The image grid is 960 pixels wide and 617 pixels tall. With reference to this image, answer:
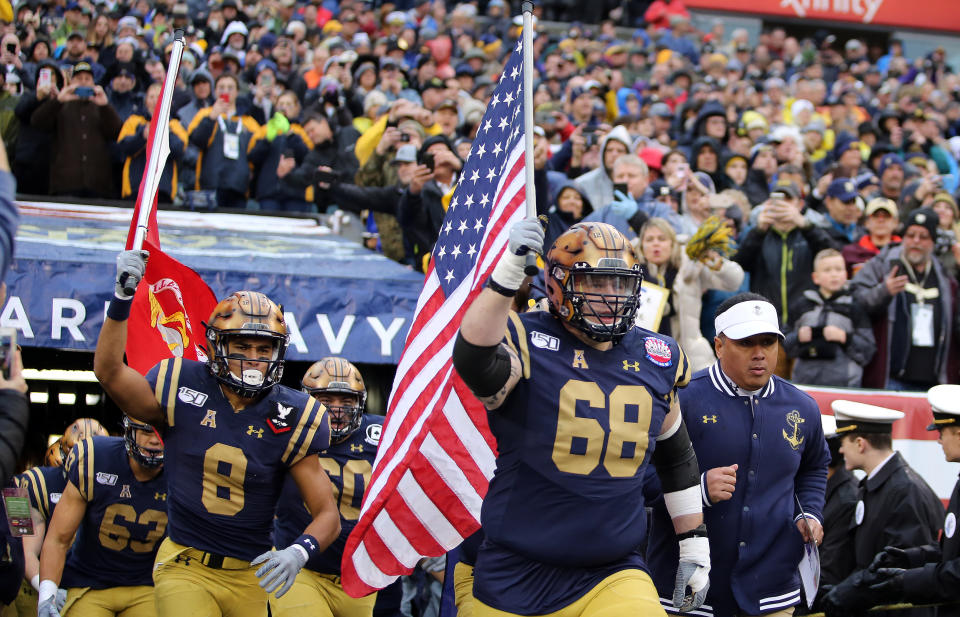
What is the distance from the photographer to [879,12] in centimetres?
2852

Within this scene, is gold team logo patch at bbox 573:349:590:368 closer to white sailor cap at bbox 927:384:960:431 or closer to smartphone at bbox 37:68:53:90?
white sailor cap at bbox 927:384:960:431

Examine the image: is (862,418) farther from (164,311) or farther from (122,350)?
(122,350)

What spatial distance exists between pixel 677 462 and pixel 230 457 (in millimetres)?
2044

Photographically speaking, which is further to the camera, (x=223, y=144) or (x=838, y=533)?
(x=223, y=144)

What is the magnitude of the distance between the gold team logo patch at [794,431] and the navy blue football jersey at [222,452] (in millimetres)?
2179

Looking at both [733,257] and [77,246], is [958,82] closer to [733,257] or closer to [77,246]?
[733,257]

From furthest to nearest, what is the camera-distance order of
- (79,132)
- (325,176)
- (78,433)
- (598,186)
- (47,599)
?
(79,132)
(598,186)
(325,176)
(78,433)
(47,599)

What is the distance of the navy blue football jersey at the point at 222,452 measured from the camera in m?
5.54

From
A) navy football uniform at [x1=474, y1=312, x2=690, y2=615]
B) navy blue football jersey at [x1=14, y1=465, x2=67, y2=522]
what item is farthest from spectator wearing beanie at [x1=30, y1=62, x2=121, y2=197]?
navy football uniform at [x1=474, y1=312, x2=690, y2=615]

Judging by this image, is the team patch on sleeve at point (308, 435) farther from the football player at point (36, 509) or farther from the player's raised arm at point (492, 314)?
the football player at point (36, 509)

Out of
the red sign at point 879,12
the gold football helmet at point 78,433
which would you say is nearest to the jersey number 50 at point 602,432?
the gold football helmet at point 78,433

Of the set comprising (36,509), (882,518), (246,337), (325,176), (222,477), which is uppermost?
(325,176)

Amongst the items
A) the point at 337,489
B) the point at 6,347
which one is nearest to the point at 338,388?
the point at 337,489

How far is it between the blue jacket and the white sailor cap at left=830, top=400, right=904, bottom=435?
55.6 inches
